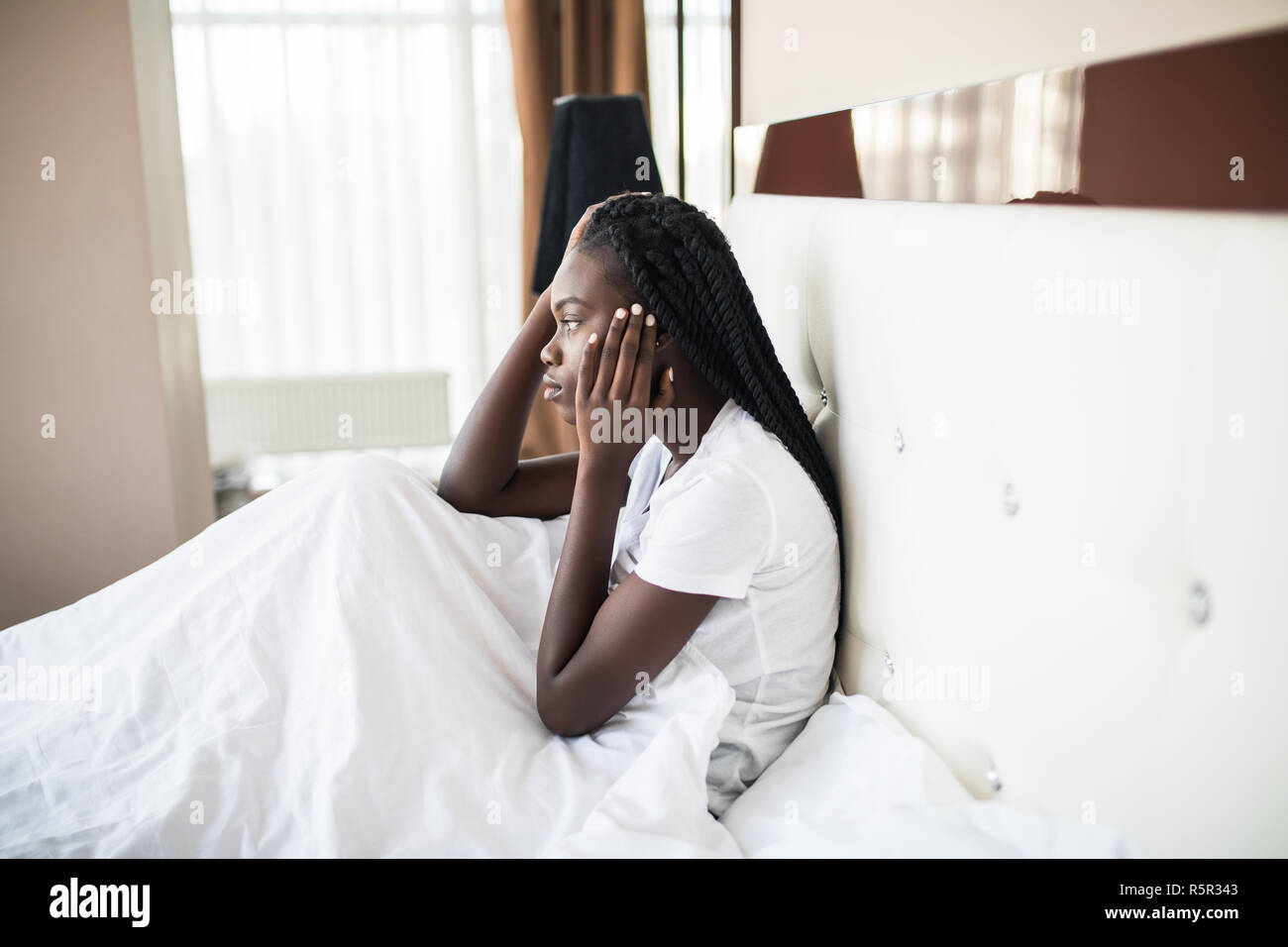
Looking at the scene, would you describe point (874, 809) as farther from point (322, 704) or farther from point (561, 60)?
point (561, 60)

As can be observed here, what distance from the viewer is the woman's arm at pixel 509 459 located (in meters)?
1.52

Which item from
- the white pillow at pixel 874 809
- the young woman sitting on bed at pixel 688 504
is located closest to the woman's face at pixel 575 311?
Result: the young woman sitting on bed at pixel 688 504

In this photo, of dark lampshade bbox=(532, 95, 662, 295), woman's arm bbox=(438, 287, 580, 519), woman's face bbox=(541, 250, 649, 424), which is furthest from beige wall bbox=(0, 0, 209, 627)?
woman's face bbox=(541, 250, 649, 424)

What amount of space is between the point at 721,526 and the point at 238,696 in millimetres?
558

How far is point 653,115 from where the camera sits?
3.32 metres

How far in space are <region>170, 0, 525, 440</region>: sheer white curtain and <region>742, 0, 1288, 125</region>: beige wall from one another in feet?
4.08

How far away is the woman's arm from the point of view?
5.00 ft

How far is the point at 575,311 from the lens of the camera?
3.94 ft

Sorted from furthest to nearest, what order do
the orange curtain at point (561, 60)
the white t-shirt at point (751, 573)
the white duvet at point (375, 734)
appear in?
1. the orange curtain at point (561, 60)
2. the white t-shirt at point (751, 573)
3. the white duvet at point (375, 734)

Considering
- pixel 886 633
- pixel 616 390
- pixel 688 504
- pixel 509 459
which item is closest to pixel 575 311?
pixel 616 390

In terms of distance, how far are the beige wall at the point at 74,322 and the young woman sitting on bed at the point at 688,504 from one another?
5.77 feet

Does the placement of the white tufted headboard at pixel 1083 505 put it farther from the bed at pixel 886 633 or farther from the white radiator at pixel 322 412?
the white radiator at pixel 322 412

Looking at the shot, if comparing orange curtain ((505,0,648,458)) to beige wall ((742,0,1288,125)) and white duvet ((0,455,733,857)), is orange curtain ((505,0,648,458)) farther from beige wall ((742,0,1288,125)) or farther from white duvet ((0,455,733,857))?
white duvet ((0,455,733,857))
